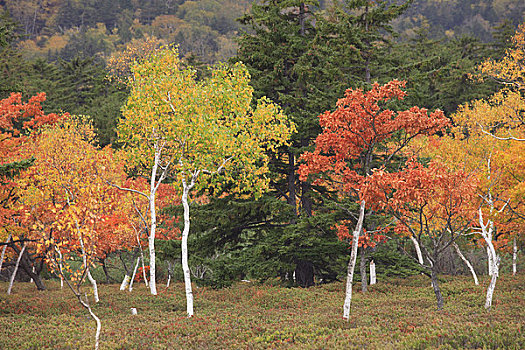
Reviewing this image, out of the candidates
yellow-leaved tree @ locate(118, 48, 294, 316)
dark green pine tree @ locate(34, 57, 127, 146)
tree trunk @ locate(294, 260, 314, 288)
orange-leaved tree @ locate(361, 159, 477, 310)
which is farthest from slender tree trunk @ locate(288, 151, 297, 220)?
dark green pine tree @ locate(34, 57, 127, 146)

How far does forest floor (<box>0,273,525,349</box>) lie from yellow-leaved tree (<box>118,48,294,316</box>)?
2430 mm

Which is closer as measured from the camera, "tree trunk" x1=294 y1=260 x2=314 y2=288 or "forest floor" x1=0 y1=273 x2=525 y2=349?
"forest floor" x1=0 y1=273 x2=525 y2=349

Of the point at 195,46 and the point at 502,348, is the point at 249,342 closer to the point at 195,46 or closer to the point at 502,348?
the point at 502,348

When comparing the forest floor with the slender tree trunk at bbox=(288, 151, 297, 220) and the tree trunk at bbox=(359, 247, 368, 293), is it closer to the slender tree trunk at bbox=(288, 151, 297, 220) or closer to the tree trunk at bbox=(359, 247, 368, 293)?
the tree trunk at bbox=(359, 247, 368, 293)

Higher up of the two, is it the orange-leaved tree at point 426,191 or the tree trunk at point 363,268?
the orange-leaved tree at point 426,191

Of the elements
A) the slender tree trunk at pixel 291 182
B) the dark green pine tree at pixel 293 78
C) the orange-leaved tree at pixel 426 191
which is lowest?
the orange-leaved tree at pixel 426 191

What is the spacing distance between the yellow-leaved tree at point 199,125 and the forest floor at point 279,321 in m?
2.43

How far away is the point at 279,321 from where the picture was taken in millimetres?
Answer: 14273

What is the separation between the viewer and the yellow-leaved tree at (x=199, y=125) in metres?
16.6

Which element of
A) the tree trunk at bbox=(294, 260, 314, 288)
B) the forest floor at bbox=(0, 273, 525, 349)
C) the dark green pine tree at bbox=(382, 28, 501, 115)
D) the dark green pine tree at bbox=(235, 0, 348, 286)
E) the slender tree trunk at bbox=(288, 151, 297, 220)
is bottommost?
the forest floor at bbox=(0, 273, 525, 349)

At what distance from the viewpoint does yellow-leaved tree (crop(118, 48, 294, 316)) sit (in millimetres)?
16578

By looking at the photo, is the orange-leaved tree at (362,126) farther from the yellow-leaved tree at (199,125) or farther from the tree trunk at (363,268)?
the tree trunk at (363,268)

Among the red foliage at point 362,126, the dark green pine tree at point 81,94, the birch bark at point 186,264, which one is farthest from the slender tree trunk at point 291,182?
the dark green pine tree at point 81,94

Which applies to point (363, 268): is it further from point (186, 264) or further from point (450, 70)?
point (450, 70)
